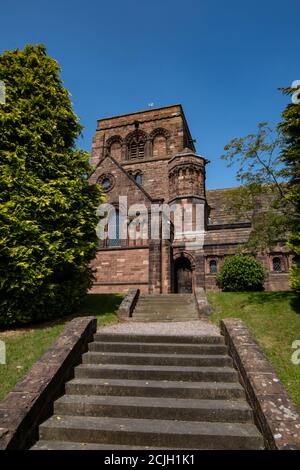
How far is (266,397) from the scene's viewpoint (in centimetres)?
440

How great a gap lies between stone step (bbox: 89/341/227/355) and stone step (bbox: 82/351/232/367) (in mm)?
221

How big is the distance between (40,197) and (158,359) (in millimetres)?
6748

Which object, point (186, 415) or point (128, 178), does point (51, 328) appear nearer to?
point (186, 415)

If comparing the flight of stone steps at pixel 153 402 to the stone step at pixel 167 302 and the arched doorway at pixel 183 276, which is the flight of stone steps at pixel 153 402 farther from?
the arched doorway at pixel 183 276

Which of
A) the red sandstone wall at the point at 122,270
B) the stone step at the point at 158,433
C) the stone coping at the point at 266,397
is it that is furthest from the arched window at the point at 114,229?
the stone step at the point at 158,433

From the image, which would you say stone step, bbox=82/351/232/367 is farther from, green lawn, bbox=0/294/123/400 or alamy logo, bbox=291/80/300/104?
alamy logo, bbox=291/80/300/104

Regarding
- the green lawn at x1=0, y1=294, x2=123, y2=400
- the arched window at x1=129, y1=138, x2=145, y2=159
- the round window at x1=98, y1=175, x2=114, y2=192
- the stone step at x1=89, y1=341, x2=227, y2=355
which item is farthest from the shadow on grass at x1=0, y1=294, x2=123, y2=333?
the arched window at x1=129, y1=138, x2=145, y2=159

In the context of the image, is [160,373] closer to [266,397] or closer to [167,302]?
[266,397]

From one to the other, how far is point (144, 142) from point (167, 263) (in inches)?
780

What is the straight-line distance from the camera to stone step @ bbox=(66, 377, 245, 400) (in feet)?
16.9

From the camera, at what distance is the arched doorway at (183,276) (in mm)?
19781

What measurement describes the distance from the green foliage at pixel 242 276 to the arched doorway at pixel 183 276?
12.0ft

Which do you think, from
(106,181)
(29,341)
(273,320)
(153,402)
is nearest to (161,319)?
(273,320)

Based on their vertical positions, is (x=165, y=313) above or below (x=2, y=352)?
above
